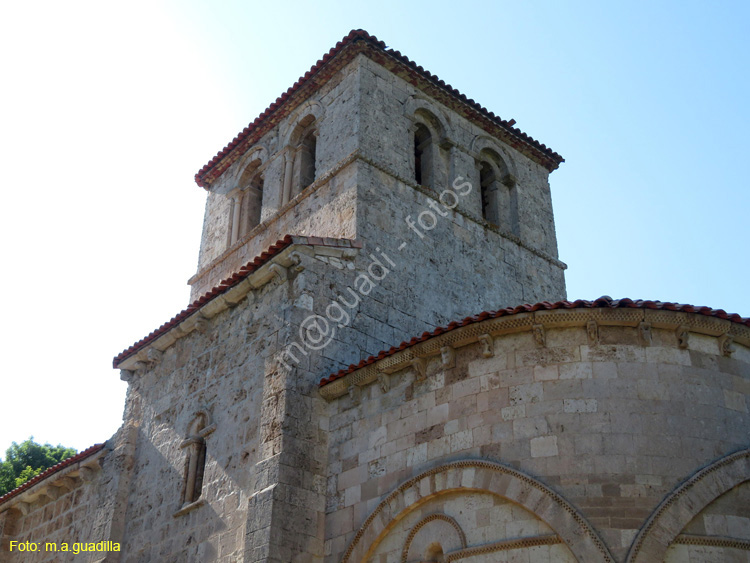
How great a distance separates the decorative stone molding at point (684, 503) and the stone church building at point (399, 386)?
0.02m

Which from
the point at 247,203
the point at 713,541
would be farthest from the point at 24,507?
the point at 713,541

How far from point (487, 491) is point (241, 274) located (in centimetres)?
483

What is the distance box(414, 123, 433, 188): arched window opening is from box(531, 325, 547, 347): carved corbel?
5997 millimetres

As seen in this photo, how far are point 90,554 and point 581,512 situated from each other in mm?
7751

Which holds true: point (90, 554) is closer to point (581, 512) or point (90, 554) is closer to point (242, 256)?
point (242, 256)

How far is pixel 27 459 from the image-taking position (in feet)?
83.0

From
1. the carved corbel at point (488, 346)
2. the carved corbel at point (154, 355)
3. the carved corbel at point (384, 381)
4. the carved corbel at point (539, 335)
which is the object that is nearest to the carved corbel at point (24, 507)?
the carved corbel at point (154, 355)

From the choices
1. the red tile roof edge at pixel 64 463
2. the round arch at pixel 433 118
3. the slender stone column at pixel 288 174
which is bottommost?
the red tile roof edge at pixel 64 463

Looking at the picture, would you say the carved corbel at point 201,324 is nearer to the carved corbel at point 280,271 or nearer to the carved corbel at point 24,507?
the carved corbel at point 280,271

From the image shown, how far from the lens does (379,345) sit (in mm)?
10781

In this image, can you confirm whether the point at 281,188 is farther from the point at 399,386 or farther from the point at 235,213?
the point at 399,386

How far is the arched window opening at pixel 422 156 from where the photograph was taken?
13973 millimetres

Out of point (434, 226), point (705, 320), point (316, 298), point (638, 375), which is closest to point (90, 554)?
point (316, 298)

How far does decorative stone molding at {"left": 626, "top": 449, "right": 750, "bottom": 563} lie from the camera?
6922mm
